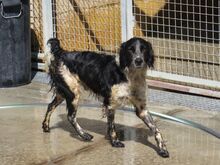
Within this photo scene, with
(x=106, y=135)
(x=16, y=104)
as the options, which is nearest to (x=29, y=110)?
(x=16, y=104)

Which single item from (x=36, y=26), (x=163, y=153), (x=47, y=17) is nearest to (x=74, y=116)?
(x=163, y=153)

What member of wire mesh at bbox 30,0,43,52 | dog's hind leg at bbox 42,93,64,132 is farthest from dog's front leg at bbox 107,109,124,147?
wire mesh at bbox 30,0,43,52

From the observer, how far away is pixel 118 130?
246 inches

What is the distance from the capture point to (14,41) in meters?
8.34

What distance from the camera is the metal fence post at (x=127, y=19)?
8.02m

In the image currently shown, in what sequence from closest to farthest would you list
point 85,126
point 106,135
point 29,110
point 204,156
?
point 204,156
point 106,135
point 85,126
point 29,110

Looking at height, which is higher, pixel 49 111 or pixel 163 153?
pixel 49 111

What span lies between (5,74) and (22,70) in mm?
263

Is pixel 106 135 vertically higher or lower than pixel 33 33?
lower

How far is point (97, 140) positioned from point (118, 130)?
0.42 m

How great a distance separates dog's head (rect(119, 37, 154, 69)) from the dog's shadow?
0.91 meters

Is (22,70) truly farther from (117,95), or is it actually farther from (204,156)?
(204,156)

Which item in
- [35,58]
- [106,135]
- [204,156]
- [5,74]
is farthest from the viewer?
[35,58]

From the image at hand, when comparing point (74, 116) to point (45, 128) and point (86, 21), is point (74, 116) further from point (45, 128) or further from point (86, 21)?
point (86, 21)
